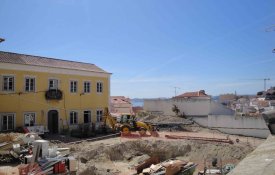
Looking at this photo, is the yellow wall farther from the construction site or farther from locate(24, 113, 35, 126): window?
the construction site

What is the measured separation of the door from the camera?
32.5m

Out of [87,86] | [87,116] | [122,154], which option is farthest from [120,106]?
[122,154]

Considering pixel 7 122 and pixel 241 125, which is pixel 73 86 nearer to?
pixel 7 122

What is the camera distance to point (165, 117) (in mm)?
46062

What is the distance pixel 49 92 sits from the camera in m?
32.2

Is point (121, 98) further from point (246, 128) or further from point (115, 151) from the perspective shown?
point (115, 151)

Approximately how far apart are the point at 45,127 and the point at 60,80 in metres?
5.43

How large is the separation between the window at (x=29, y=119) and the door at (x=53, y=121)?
2011 mm

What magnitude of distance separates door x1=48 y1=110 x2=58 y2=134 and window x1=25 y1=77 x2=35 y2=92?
10.7 ft

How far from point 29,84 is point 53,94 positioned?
280cm

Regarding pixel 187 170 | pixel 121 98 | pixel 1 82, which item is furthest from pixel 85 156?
pixel 121 98

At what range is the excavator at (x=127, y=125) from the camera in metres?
35.2

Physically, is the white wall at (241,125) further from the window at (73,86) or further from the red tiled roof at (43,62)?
the window at (73,86)

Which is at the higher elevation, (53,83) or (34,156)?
(53,83)
